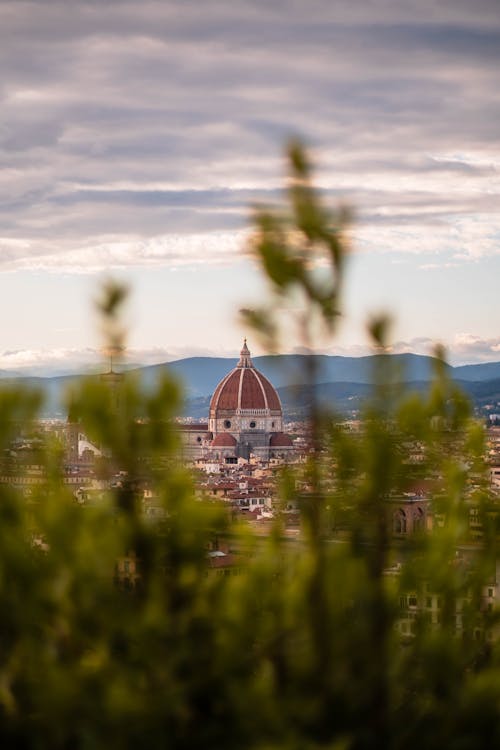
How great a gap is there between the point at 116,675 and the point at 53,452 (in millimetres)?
1147

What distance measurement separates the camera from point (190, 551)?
4387 millimetres

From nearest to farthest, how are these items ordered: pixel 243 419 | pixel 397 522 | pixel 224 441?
pixel 397 522 → pixel 224 441 → pixel 243 419

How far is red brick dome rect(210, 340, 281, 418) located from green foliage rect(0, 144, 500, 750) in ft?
258

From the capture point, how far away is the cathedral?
8169cm

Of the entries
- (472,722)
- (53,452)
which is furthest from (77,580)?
(472,722)

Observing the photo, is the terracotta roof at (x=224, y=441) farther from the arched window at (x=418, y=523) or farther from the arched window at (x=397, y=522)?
the arched window at (x=397, y=522)

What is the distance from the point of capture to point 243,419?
83688mm

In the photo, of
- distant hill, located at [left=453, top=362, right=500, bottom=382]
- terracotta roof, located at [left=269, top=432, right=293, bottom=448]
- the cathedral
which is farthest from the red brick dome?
distant hill, located at [left=453, top=362, right=500, bottom=382]

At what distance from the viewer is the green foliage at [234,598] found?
13.5ft

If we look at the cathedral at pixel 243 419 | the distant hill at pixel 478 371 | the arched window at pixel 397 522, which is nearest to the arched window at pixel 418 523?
the arched window at pixel 397 522

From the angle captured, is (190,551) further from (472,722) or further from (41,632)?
(472,722)

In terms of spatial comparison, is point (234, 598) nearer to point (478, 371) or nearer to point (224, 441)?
point (224, 441)

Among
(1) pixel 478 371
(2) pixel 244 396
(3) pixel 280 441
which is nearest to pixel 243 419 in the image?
(2) pixel 244 396

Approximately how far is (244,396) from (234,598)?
261 feet
